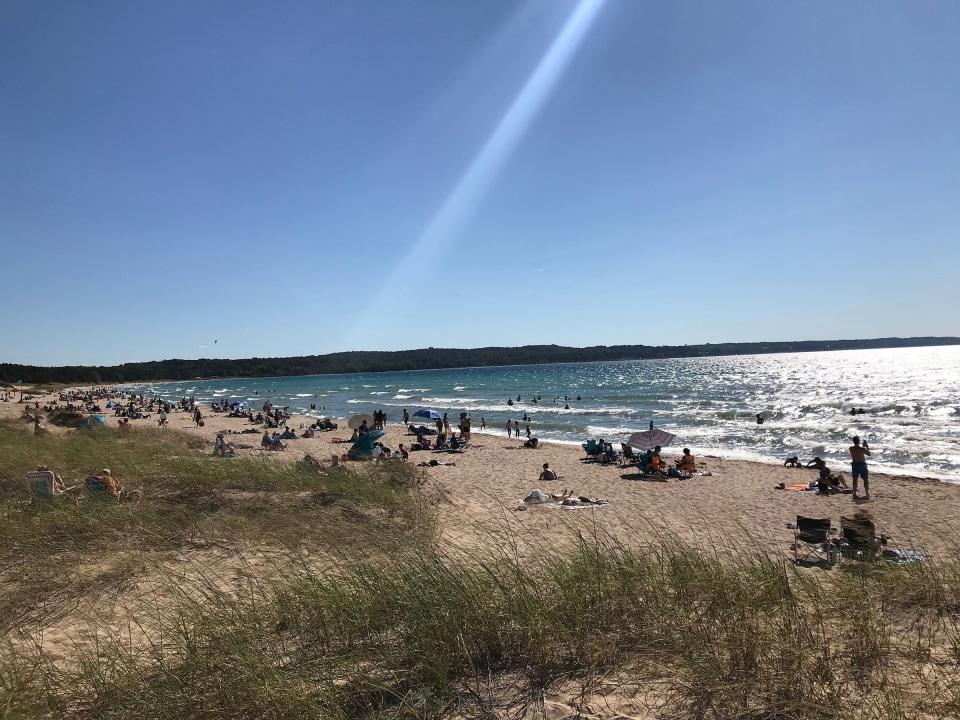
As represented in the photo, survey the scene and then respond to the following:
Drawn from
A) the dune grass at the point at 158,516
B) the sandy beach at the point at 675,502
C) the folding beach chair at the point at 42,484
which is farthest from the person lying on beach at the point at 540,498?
the folding beach chair at the point at 42,484

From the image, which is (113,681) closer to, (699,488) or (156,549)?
(156,549)

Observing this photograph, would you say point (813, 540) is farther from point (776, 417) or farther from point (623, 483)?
point (776, 417)

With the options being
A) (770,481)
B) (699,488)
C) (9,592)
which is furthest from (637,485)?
(9,592)

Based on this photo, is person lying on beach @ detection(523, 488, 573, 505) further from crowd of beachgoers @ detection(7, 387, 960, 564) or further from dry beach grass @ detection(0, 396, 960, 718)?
dry beach grass @ detection(0, 396, 960, 718)

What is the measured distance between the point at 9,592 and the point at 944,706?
596 cm

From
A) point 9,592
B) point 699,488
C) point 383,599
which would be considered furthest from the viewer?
point 699,488

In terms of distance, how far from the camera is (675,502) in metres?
12.8

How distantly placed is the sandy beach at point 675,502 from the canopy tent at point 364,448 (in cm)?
211

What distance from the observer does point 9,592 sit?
4.12m

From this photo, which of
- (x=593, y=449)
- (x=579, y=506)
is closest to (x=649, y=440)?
(x=593, y=449)

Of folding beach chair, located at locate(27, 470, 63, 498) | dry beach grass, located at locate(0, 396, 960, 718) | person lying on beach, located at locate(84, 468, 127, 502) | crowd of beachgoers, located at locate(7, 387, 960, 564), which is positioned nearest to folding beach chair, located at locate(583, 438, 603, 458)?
crowd of beachgoers, located at locate(7, 387, 960, 564)

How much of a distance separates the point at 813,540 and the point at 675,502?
5.01 meters

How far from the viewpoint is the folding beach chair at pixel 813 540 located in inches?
299

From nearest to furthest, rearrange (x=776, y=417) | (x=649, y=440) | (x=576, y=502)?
(x=576, y=502) → (x=649, y=440) → (x=776, y=417)
